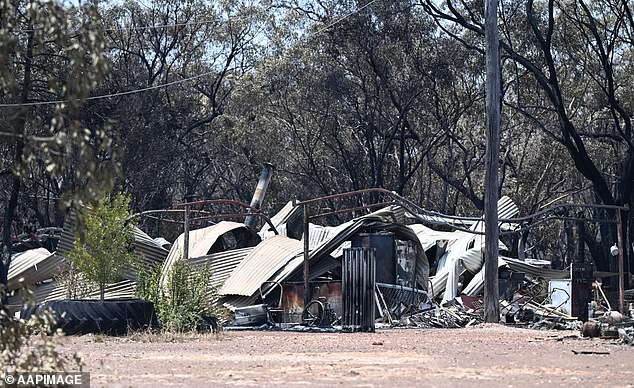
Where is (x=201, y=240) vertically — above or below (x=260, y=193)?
below

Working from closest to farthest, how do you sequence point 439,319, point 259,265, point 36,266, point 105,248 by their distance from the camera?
point 105,248 → point 439,319 → point 259,265 → point 36,266

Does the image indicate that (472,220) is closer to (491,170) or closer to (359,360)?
(491,170)

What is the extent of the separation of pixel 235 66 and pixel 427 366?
1617 inches

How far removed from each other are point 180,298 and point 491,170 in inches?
342

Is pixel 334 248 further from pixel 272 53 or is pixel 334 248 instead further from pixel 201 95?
pixel 201 95

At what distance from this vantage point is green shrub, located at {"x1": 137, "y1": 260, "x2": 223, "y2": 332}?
20.7 metres

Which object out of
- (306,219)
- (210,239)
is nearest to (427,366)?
(306,219)

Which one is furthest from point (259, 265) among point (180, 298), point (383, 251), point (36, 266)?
point (180, 298)

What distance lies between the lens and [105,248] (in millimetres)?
20266

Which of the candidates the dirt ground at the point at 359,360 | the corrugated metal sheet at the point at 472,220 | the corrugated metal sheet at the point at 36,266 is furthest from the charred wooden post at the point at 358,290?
the corrugated metal sheet at the point at 36,266

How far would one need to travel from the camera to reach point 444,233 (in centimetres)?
3444

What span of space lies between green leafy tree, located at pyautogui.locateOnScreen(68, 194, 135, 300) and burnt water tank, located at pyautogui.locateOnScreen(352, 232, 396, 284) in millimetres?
8426

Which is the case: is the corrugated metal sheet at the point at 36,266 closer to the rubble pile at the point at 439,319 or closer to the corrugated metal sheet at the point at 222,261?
the corrugated metal sheet at the point at 222,261

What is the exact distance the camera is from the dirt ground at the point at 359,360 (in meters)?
12.4
